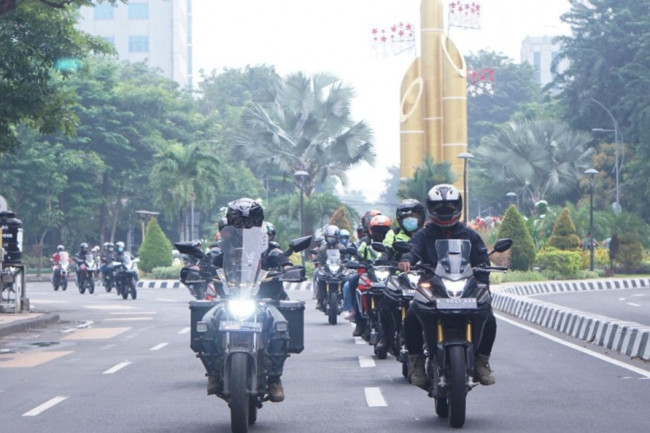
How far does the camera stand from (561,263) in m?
50.7

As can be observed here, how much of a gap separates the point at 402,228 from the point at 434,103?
161ft

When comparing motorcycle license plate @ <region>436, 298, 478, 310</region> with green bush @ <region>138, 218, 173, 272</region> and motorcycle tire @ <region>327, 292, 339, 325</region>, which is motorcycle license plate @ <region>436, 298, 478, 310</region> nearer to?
motorcycle tire @ <region>327, 292, 339, 325</region>

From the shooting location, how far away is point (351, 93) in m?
66.2

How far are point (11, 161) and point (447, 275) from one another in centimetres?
6010

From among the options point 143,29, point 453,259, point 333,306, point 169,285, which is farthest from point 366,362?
point 143,29

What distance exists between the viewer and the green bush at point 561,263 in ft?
166

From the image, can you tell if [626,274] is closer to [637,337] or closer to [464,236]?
[637,337]

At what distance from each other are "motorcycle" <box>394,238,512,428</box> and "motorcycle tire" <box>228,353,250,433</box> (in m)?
1.59

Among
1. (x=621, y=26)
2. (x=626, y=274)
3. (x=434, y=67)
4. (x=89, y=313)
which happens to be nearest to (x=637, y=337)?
(x=89, y=313)

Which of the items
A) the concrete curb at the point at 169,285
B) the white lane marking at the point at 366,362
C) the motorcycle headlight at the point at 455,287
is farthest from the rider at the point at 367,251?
the concrete curb at the point at 169,285

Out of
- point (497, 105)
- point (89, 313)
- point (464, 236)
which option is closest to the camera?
point (464, 236)

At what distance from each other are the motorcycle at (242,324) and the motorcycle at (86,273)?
34.9m

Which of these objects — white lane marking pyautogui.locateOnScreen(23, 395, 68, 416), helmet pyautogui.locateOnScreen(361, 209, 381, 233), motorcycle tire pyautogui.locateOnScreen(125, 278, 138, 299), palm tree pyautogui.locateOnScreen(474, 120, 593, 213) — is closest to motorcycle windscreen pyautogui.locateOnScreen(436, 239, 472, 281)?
white lane marking pyautogui.locateOnScreen(23, 395, 68, 416)

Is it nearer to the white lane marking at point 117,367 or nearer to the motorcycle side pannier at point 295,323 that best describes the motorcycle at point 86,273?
the white lane marking at point 117,367
